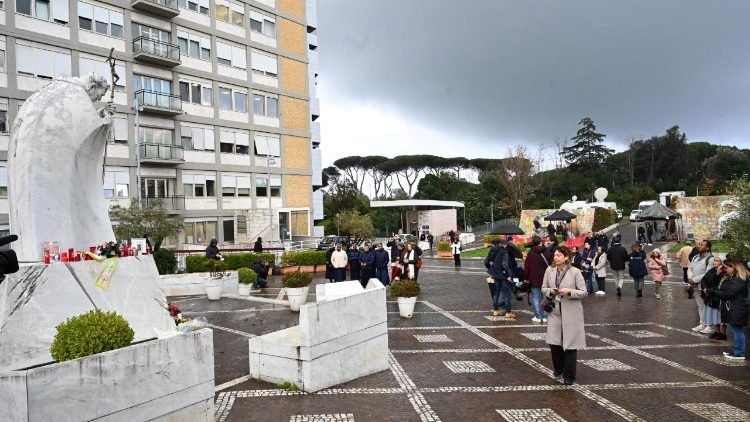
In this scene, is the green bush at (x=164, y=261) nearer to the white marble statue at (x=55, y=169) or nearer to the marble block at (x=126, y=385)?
the white marble statue at (x=55, y=169)

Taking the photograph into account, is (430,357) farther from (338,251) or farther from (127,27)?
(127,27)

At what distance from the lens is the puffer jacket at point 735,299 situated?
8180 millimetres

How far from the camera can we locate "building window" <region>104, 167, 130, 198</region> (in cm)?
3076

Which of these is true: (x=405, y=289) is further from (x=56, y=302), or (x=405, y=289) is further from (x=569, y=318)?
(x=56, y=302)

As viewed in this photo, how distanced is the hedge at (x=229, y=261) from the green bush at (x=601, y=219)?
80.9 ft

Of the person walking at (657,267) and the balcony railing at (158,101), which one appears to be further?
the balcony railing at (158,101)

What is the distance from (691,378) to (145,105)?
1261 inches

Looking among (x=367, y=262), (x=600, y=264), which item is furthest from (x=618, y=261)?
(x=367, y=262)

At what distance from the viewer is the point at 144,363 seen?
4.75 metres

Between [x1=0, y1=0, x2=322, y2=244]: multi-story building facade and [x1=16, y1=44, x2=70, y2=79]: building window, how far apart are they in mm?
56

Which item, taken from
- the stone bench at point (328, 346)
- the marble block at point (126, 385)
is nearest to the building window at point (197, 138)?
the stone bench at point (328, 346)

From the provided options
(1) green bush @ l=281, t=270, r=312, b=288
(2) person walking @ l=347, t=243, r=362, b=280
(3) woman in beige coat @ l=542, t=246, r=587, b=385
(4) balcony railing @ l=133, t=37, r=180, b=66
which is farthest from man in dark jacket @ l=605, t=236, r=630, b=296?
(4) balcony railing @ l=133, t=37, r=180, b=66

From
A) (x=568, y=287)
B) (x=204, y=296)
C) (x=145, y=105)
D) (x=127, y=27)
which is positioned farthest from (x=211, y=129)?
(x=568, y=287)

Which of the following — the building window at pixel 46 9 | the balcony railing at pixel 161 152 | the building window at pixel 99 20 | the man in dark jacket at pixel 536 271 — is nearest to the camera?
the man in dark jacket at pixel 536 271
